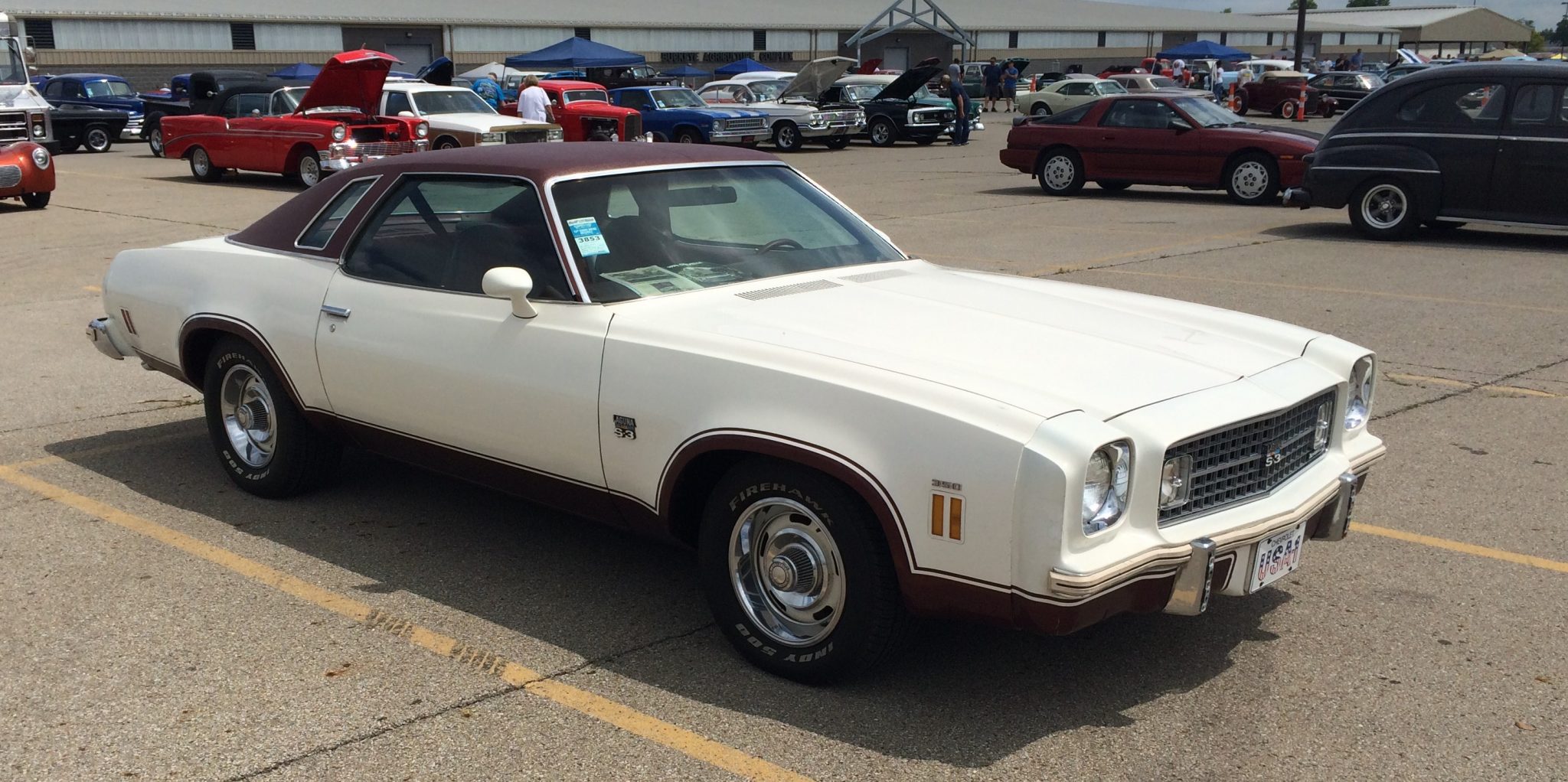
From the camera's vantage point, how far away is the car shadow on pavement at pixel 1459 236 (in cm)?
1335

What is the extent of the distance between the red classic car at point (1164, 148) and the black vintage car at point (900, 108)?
9802 mm

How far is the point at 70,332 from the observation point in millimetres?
9047

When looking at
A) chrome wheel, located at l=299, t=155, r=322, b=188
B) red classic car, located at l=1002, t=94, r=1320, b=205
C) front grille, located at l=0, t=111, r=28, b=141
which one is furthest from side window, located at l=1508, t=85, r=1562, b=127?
front grille, located at l=0, t=111, r=28, b=141

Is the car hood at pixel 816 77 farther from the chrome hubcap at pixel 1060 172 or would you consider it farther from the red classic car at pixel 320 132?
the red classic car at pixel 320 132

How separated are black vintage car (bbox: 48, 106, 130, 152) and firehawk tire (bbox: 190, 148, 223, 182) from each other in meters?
8.81

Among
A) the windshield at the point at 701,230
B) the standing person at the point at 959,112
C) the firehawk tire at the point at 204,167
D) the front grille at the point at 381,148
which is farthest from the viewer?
the standing person at the point at 959,112

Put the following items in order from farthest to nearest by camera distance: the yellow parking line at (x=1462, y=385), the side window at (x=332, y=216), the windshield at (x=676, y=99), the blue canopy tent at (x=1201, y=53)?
1. the blue canopy tent at (x=1201, y=53)
2. the windshield at (x=676, y=99)
3. the yellow parking line at (x=1462, y=385)
4. the side window at (x=332, y=216)

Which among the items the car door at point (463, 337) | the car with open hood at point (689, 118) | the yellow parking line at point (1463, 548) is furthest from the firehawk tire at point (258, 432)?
the car with open hood at point (689, 118)

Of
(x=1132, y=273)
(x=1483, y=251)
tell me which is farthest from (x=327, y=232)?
(x=1483, y=251)

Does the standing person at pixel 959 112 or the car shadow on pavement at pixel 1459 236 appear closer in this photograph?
the car shadow on pavement at pixel 1459 236

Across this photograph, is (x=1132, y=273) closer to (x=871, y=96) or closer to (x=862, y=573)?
(x=862, y=573)

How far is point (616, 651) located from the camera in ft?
13.5

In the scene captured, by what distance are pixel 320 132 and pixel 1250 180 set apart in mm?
12615

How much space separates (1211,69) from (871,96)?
26.6 metres
